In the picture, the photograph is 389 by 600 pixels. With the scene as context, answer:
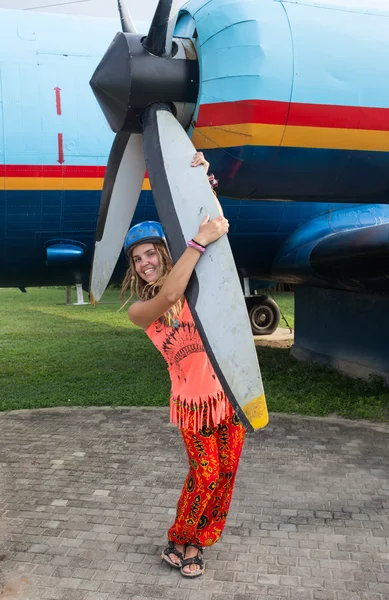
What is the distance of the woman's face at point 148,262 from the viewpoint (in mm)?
3227

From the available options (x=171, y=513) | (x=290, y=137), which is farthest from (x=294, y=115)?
(x=171, y=513)

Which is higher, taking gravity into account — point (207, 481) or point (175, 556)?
point (207, 481)

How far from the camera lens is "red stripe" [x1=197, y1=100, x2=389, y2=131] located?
3357mm

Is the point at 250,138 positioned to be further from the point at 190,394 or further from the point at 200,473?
the point at 200,473

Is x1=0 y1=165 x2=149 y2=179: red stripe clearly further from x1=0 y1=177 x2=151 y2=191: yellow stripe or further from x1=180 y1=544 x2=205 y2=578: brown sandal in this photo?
x1=180 y1=544 x2=205 y2=578: brown sandal

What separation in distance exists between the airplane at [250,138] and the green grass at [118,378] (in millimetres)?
852

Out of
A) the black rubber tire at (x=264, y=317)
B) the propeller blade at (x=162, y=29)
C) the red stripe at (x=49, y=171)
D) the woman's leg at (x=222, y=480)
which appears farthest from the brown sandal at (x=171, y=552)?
the black rubber tire at (x=264, y=317)

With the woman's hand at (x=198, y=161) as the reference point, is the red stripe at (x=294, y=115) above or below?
above

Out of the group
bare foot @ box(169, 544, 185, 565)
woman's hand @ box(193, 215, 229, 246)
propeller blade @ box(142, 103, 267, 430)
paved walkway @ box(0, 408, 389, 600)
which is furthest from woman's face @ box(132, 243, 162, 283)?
paved walkway @ box(0, 408, 389, 600)

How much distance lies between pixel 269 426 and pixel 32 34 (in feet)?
16.7

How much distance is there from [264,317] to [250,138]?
9.83m

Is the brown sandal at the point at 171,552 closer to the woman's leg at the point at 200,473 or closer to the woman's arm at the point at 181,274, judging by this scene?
the woman's leg at the point at 200,473

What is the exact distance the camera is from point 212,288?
289 centimetres

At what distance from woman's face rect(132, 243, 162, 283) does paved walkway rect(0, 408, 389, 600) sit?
1.77 meters
